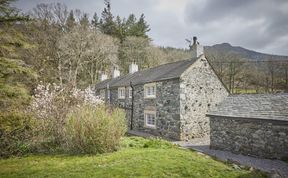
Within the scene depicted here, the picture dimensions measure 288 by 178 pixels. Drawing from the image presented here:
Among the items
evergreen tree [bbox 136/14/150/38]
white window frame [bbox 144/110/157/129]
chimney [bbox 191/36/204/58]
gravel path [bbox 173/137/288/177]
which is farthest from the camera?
evergreen tree [bbox 136/14/150/38]

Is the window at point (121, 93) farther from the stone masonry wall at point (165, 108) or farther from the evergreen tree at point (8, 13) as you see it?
the evergreen tree at point (8, 13)

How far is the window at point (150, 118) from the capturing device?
18.0 metres

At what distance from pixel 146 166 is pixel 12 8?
13655mm

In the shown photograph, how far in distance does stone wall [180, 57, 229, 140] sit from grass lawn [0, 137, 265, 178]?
6.44m

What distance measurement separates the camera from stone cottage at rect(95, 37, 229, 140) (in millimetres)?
15395

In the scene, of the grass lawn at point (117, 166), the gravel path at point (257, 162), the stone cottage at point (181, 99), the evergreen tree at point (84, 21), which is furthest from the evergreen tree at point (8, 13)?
the evergreen tree at point (84, 21)

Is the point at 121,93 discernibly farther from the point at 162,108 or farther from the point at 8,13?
the point at 8,13

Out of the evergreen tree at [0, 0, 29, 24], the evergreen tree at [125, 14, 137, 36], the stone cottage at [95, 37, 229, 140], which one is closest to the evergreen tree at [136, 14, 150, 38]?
the evergreen tree at [125, 14, 137, 36]

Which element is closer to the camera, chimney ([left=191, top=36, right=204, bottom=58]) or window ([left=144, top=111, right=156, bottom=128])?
chimney ([left=191, top=36, right=204, bottom=58])

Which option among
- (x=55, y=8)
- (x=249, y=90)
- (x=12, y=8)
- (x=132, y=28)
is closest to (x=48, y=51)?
(x=55, y=8)

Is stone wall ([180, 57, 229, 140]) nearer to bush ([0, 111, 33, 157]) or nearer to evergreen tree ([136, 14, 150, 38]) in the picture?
bush ([0, 111, 33, 157])

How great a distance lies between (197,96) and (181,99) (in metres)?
1.90

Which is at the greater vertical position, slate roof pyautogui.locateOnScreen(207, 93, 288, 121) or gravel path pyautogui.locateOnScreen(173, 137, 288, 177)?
slate roof pyautogui.locateOnScreen(207, 93, 288, 121)

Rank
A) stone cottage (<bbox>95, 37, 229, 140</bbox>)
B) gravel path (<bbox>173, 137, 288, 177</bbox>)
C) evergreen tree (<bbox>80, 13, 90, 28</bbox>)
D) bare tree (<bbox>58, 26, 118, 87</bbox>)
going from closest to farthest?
gravel path (<bbox>173, 137, 288, 177</bbox>)
stone cottage (<bbox>95, 37, 229, 140</bbox>)
bare tree (<bbox>58, 26, 118, 87</bbox>)
evergreen tree (<bbox>80, 13, 90, 28</bbox>)
